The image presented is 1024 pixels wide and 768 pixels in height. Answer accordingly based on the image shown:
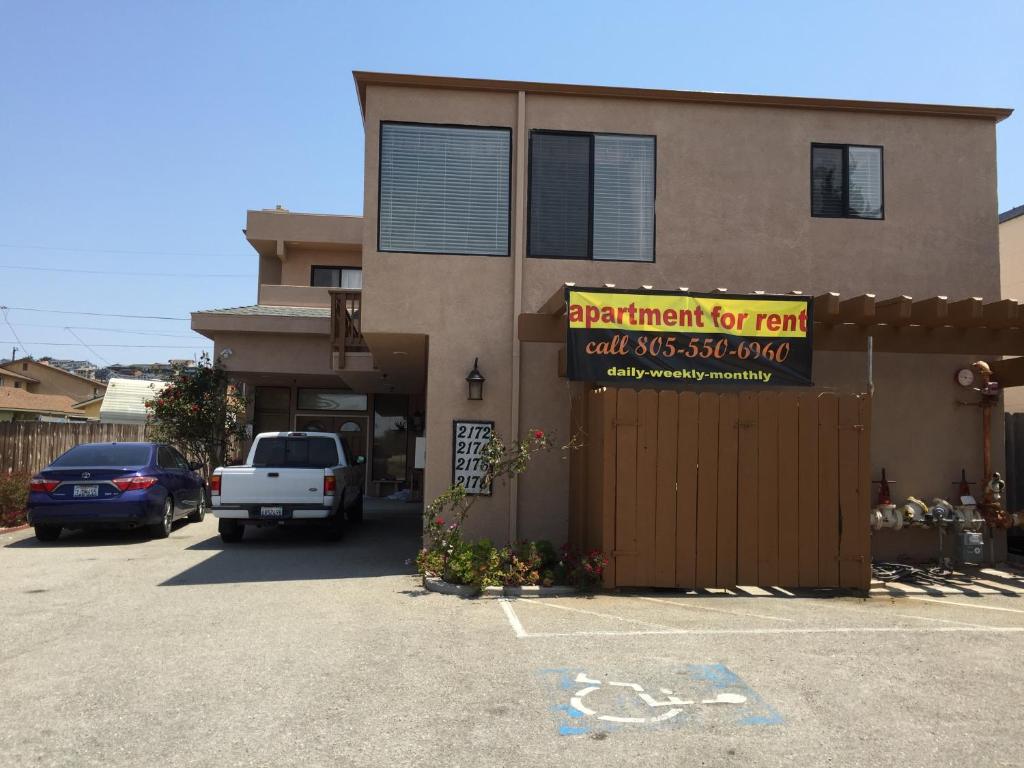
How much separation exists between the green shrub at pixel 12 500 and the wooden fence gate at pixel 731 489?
10.6 meters

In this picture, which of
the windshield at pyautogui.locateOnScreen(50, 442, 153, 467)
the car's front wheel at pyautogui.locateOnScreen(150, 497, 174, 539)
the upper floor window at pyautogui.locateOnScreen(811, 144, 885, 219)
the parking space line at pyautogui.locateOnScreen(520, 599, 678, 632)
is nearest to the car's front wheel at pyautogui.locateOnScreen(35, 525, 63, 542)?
the windshield at pyautogui.locateOnScreen(50, 442, 153, 467)

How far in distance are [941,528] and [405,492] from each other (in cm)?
1424

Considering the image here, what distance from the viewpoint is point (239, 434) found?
62.8ft

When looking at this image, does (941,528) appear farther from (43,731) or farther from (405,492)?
(405,492)

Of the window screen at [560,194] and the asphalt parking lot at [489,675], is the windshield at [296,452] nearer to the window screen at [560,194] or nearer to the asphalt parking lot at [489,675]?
the asphalt parking lot at [489,675]

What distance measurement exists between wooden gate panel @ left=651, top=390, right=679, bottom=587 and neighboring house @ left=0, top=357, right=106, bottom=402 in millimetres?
59002

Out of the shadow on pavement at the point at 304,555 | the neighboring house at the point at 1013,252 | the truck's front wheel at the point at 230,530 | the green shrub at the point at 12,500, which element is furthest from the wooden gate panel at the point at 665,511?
the neighboring house at the point at 1013,252

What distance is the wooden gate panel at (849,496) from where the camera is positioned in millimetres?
9312

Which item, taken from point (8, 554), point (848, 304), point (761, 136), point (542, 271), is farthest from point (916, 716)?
point (8, 554)

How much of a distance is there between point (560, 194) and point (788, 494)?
5010mm

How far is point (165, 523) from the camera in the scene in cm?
1334

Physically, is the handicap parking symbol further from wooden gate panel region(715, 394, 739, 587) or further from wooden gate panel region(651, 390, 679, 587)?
wooden gate panel region(715, 394, 739, 587)

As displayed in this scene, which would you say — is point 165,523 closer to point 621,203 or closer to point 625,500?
point 625,500

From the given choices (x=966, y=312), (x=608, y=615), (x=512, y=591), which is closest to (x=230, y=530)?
(x=512, y=591)
